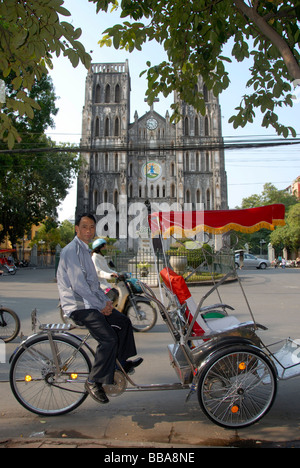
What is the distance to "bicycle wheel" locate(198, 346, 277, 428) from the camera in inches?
108

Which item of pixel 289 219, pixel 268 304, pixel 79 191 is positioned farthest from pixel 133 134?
pixel 268 304

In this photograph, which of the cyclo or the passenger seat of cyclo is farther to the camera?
the passenger seat of cyclo

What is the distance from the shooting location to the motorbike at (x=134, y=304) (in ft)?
19.6

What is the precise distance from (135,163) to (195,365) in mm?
44338

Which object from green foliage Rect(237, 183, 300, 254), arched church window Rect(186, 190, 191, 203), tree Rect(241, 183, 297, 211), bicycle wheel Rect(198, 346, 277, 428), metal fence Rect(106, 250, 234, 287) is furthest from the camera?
tree Rect(241, 183, 297, 211)

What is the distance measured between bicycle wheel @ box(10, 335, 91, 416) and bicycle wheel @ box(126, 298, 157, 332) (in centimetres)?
301

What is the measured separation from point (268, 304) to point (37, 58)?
8.13 m

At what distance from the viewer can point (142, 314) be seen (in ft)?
20.2

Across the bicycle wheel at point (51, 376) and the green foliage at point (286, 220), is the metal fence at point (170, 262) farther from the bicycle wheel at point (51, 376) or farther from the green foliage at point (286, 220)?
the green foliage at point (286, 220)

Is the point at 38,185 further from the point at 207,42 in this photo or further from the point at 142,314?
the point at 207,42

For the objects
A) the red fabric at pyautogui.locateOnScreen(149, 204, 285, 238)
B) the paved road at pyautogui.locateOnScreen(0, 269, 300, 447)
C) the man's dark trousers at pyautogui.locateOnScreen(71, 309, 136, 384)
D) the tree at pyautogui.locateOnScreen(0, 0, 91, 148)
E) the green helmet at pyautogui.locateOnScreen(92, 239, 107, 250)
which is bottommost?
the paved road at pyautogui.locateOnScreen(0, 269, 300, 447)

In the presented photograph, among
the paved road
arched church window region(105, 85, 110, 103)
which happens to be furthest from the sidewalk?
arched church window region(105, 85, 110, 103)

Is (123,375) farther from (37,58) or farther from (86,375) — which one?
(37,58)

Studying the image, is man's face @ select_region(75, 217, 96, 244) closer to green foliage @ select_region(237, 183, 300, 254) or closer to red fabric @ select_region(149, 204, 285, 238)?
red fabric @ select_region(149, 204, 285, 238)
